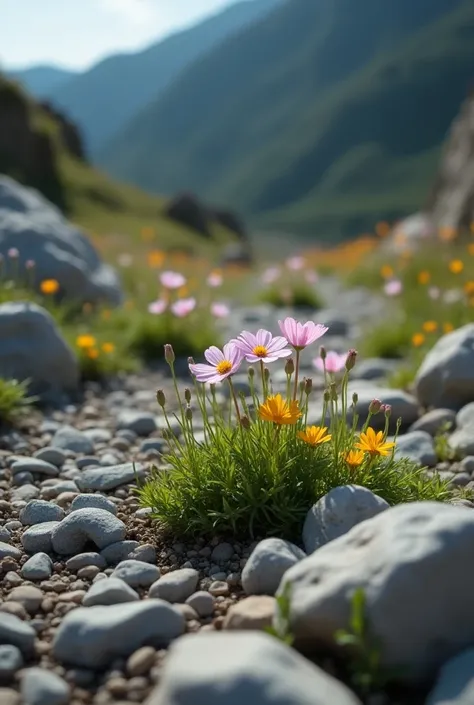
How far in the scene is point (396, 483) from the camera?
3330mm

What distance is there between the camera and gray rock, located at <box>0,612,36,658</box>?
2475mm

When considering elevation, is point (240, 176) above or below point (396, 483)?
above

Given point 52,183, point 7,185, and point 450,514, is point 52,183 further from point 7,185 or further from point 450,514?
point 450,514

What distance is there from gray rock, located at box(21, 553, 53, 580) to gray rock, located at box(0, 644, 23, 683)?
591mm

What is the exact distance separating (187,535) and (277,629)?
995 mm

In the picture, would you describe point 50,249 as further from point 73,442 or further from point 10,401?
point 73,442

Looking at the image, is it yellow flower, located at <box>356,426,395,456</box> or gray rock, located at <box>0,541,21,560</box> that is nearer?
yellow flower, located at <box>356,426,395,456</box>

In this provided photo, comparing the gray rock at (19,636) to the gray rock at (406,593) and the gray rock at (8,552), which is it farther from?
the gray rock at (406,593)

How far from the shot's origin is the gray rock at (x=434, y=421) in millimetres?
4688

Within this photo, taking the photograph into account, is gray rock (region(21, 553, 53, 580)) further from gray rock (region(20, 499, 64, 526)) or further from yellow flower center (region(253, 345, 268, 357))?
yellow flower center (region(253, 345, 268, 357))

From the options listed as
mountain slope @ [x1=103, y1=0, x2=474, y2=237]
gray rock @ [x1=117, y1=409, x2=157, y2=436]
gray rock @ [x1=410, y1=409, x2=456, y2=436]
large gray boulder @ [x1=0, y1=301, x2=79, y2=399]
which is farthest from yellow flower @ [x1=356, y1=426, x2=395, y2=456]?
mountain slope @ [x1=103, y1=0, x2=474, y2=237]

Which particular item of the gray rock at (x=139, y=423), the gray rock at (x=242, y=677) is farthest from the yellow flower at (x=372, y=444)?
the gray rock at (x=139, y=423)

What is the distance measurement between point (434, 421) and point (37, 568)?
261 centimetres

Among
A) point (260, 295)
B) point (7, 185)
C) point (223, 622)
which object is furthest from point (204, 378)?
point (260, 295)
